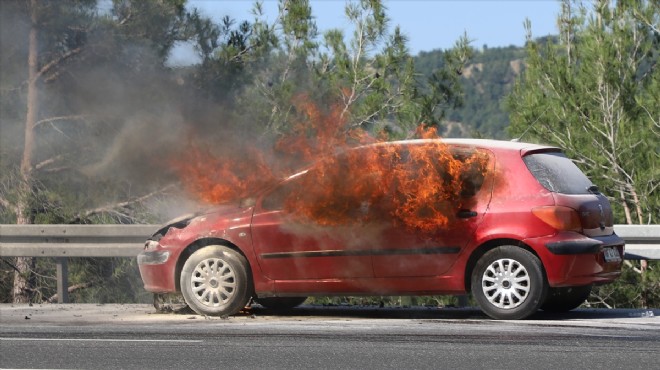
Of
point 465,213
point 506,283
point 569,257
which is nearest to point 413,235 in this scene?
point 465,213

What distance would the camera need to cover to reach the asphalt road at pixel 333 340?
760cm

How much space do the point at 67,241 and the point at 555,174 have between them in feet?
19.3

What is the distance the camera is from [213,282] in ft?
35.5

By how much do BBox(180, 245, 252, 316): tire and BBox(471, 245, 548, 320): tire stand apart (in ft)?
7.15

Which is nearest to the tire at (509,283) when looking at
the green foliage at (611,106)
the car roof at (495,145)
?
the car roof at (495,145)

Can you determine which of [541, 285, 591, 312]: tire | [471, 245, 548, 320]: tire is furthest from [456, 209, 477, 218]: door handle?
[541, 285, 591, 312]: tire

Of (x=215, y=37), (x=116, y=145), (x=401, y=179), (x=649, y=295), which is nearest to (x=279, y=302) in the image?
(x=401, y=179)

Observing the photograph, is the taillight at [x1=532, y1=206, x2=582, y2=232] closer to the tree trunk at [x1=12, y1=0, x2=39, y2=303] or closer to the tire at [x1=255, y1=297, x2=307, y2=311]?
the tire at [x1=255, y1=297, x2=307, y2=311]

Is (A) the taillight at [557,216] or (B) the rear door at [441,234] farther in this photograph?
(B) the rear door at [441,234]

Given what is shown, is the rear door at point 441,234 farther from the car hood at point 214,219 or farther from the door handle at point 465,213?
the car hood at point 214,219

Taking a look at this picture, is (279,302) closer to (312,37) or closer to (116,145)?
(116,145)

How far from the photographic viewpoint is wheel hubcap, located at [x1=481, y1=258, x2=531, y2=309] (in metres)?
10.1

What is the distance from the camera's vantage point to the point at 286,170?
11219 mm

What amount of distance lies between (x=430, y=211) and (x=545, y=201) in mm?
1021
